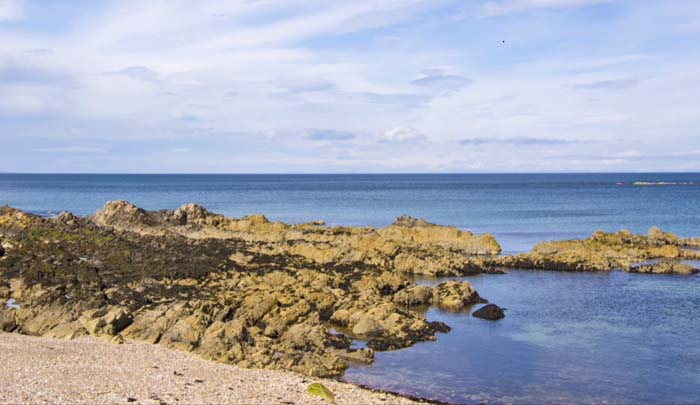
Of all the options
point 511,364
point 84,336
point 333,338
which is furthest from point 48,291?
point 511,364

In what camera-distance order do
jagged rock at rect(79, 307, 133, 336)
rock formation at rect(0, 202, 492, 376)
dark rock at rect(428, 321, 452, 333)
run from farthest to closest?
dark rock at rect(428, 321, 452, 333) → jagged rock at rect(79, 307, 133, 336) → rock formation at rect(0, 202, 492, 376)

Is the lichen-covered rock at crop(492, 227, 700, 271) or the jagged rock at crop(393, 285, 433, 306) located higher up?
the lichen-covered rock at crop(492, 227, 700, 271)

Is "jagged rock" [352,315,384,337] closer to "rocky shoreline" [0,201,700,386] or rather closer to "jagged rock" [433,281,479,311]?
"rocky shoreline" [0,201,700,386]

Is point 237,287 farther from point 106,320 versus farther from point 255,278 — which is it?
point 106,320

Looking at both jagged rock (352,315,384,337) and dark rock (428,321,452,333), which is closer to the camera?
jagged rock (352,315,384,337)

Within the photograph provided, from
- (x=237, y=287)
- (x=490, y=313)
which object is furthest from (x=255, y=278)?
(x=490, y=313)

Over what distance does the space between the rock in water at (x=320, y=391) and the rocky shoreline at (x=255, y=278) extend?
3.17 metres

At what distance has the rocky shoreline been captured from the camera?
1146 inches

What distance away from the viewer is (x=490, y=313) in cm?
3531

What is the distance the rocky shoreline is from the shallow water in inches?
75.8

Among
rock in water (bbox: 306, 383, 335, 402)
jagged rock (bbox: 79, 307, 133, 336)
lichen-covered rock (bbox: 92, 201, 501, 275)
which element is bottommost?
rock in water (bbox: 306, 383, 335, 402)

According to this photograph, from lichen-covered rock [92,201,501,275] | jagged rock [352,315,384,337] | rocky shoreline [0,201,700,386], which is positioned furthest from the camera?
lichen-covered rock [92,201,501,275]

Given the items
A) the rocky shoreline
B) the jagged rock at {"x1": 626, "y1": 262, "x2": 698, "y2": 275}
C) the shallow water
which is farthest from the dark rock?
the jagged rock at {"x1": 626, "y1": 262, "x2": 698, "y2": 275}

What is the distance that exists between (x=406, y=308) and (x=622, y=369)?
13.0 meters
